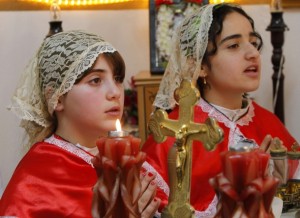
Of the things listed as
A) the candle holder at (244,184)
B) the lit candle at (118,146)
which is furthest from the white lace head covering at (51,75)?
the candle holder at (244,184)

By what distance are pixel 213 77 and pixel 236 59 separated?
3.5 inches

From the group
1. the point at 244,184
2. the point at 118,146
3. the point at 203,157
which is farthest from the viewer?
the point at 203,157

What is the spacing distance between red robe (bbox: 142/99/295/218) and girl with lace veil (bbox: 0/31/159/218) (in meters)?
0.19

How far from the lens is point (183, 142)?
0.92m

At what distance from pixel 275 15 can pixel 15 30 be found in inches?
41.8

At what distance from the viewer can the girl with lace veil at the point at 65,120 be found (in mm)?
1277

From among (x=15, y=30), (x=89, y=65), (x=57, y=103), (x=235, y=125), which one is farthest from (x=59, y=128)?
(x=15, y=30)

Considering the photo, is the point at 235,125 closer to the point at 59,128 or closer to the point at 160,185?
the point at 160,185

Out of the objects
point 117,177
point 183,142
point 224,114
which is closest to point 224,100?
point 224,114

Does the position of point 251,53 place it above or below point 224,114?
above

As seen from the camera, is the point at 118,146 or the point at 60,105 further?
the point at 60,105

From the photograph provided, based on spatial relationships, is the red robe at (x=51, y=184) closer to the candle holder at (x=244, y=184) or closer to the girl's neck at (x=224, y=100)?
the girl's neck at (x=224, y=100)

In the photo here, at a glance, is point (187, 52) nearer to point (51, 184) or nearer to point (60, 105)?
point (60, 105)

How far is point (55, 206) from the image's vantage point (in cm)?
127
